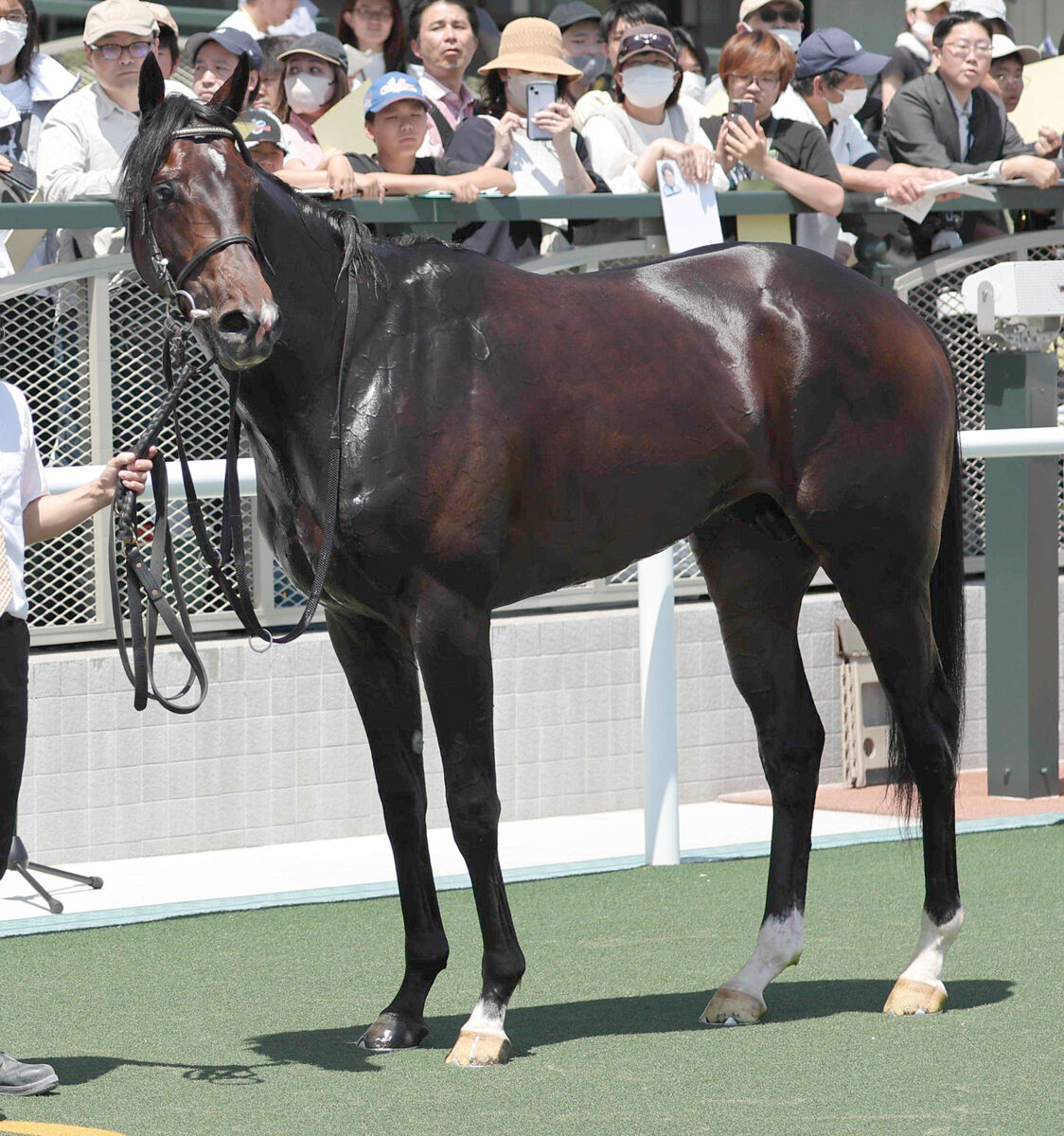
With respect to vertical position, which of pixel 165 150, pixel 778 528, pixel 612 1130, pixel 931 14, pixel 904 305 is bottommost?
pixel 612 1130

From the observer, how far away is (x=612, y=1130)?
3672 millimetres

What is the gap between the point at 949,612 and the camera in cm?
515

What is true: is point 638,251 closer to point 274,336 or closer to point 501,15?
point 274,336

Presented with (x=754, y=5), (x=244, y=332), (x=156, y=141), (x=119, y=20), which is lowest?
(x=244, y=332)

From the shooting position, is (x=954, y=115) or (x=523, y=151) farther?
(x=954, y=115)

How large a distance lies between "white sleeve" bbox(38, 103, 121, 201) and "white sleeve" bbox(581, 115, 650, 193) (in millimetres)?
2081

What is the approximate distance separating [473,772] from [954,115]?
5818mm

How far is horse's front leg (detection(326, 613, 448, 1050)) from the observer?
4.47 meters

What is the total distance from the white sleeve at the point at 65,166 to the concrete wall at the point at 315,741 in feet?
5.48

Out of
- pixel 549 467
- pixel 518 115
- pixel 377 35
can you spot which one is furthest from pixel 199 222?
pixel 377 35

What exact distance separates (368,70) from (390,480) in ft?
17.7

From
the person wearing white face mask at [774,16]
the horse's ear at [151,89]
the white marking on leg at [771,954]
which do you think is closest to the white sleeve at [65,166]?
the horse's ear at [151,89]

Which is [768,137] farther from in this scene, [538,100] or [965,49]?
[965,49]

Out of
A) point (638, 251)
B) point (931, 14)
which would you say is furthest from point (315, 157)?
point (931, 14)
